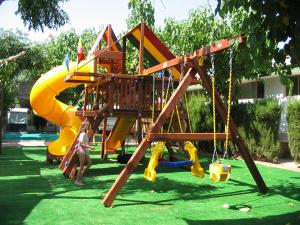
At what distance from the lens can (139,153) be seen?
8086 mm

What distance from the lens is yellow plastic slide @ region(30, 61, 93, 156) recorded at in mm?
14461

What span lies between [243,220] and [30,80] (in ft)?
104

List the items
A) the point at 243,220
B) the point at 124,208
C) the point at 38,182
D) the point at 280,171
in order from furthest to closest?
1. the point at 280,171
2. the point at 38,182
3. the point at 124,208
4. the point at 243,220

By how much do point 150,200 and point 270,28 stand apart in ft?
13.7

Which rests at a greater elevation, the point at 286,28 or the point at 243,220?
the point at 286,28

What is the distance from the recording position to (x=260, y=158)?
16734 millimetres

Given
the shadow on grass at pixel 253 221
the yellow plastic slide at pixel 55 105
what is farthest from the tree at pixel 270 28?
the yellow plastic slide at pixel 55 105

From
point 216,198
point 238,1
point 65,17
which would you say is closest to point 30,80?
point 65,17

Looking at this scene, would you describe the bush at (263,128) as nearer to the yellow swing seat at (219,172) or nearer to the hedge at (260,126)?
the hedge at (260,126)

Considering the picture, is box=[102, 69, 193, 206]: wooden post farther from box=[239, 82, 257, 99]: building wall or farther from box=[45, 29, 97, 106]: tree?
box=[45, 29, 97, 106]: tree

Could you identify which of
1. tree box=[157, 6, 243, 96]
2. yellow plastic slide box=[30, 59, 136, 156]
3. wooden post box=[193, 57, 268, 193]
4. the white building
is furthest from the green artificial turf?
tree box=[157, 6, 243, 96]

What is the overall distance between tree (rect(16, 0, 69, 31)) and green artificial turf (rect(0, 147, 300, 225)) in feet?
15.6

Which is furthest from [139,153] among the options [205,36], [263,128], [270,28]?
[205,36]

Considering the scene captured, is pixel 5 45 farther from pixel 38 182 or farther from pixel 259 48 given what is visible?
pixel 259 48
